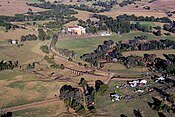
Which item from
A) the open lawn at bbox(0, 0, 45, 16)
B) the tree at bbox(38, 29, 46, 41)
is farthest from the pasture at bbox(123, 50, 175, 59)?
the open lawn at bbox(0, 0, 45, 16)

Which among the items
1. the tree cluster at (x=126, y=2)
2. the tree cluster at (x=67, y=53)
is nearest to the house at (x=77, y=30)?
the tree cluster at (x=67, y=53)

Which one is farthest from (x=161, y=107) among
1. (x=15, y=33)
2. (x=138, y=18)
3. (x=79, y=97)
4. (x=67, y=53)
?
(x=138, y=18)

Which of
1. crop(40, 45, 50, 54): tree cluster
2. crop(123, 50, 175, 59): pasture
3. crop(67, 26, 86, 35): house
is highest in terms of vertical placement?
crop(67, 26, 86, 35): house

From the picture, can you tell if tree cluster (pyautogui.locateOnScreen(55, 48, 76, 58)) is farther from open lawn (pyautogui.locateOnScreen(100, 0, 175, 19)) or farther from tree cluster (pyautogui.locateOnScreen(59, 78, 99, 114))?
open lawn (pyautogui.locateOnScreen(100, 0, 175, 19))

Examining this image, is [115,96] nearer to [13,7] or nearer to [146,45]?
[146,45]

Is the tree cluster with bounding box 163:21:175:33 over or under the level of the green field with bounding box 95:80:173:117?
over

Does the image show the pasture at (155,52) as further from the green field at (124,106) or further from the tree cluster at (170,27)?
the green field at (124,106)

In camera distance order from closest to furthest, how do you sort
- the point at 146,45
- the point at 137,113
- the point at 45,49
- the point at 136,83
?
the point at 137,113 → the point at 136,83 → the point at 45,49 → the point at 146,45

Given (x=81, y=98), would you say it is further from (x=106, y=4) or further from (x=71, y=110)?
(x=106, y=4)

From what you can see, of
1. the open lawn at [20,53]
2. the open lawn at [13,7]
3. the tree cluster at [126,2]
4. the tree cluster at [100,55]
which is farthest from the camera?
the tree cluster at [126,2]

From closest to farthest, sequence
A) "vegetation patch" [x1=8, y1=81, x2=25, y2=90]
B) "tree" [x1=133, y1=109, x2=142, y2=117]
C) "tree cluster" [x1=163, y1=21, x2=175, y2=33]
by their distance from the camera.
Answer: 1. "tree" [x1=133, y1=109, x2=142, y2=117]
2. "vegetation patch" [x1=8, y1=81, x2=25, y2=90]
3. "tree cluster" [x1=163, y1=21, x2=175, y2=33]

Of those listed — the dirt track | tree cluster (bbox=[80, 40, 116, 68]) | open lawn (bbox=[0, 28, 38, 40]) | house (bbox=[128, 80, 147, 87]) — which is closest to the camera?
the dirt track
